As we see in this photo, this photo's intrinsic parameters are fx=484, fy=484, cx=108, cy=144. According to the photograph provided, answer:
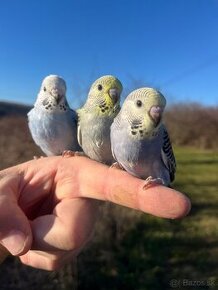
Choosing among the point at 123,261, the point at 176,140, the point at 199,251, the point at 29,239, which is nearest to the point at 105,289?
the point at 123,261

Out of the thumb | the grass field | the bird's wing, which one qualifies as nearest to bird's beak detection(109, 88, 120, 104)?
the bird's wing

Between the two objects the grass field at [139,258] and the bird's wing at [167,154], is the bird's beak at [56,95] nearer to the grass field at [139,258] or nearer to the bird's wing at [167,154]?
the bird's wing at [167,154]

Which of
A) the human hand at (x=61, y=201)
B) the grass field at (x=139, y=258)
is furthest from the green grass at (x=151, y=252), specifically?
the human hand at (x=61, y=201)

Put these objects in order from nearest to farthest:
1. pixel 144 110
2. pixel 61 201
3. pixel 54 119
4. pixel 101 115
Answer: pixel 144 110 → pixel 61 201 → pixel 101 115 → pixel 54 119

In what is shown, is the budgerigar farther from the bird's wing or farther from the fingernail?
the fingernail

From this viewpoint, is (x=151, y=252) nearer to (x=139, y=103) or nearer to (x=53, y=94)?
(x=53, y=94)

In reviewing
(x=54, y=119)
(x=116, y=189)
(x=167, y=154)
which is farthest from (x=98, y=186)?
(x=54, y=119)
